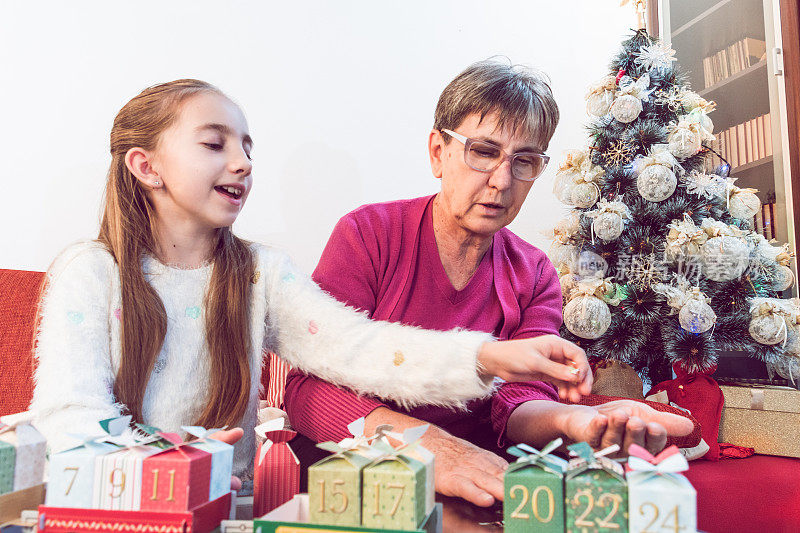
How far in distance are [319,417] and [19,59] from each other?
66.9 inches

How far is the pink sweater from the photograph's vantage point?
4.01 ft

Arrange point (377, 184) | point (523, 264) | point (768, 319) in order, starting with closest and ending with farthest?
1. point (523, 264)
2. point (768, 319)
3. point (377, 184)

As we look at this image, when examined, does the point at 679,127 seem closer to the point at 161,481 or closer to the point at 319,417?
the point at 319,417

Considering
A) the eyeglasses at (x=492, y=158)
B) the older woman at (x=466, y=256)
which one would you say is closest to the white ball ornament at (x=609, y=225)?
the older woman at (x=466, y=256)

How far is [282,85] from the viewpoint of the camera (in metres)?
2.22

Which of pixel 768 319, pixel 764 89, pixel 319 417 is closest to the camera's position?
pixel 319 417

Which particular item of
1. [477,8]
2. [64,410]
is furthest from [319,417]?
[477,8]

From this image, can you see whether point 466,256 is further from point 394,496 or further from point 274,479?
point 394,496

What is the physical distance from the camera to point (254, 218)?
2.14 meters

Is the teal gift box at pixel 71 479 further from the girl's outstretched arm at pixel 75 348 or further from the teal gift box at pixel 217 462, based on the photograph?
the girl's outstretched arm at pixel 75 348

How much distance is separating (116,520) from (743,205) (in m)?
2.19

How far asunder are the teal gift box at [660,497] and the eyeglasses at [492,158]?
841 millimetres

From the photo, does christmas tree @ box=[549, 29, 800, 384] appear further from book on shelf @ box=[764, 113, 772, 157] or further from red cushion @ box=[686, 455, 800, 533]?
book on shelf @ box=[764, 113, 772, 157]

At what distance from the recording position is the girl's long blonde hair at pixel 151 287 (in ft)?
3.45
